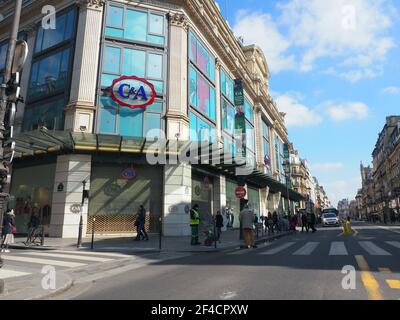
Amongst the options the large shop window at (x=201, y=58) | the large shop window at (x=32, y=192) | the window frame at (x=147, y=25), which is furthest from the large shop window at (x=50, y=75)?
the large shop window at (x=201, y=58)

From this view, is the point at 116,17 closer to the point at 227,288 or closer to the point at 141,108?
the point at 141,108

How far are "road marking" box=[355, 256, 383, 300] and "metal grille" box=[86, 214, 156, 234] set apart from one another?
1457 centimetres

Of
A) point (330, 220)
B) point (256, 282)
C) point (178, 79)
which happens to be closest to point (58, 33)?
point (178, 79)

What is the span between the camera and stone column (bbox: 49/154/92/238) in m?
18.8

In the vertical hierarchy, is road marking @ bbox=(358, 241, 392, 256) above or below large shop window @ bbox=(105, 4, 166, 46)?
below

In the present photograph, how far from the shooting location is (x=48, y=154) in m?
20.7

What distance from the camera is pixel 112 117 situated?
20828mm

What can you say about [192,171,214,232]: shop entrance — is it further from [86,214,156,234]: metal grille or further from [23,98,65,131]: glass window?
[23,98,65,131]: glass window

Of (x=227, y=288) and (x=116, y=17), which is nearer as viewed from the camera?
(x=227, y=288)

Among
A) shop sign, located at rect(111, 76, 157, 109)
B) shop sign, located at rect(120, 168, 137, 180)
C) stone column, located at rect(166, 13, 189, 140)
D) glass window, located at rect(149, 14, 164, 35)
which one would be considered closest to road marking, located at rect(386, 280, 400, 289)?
shop sign, located at rect(120, 168, 137, 180)
